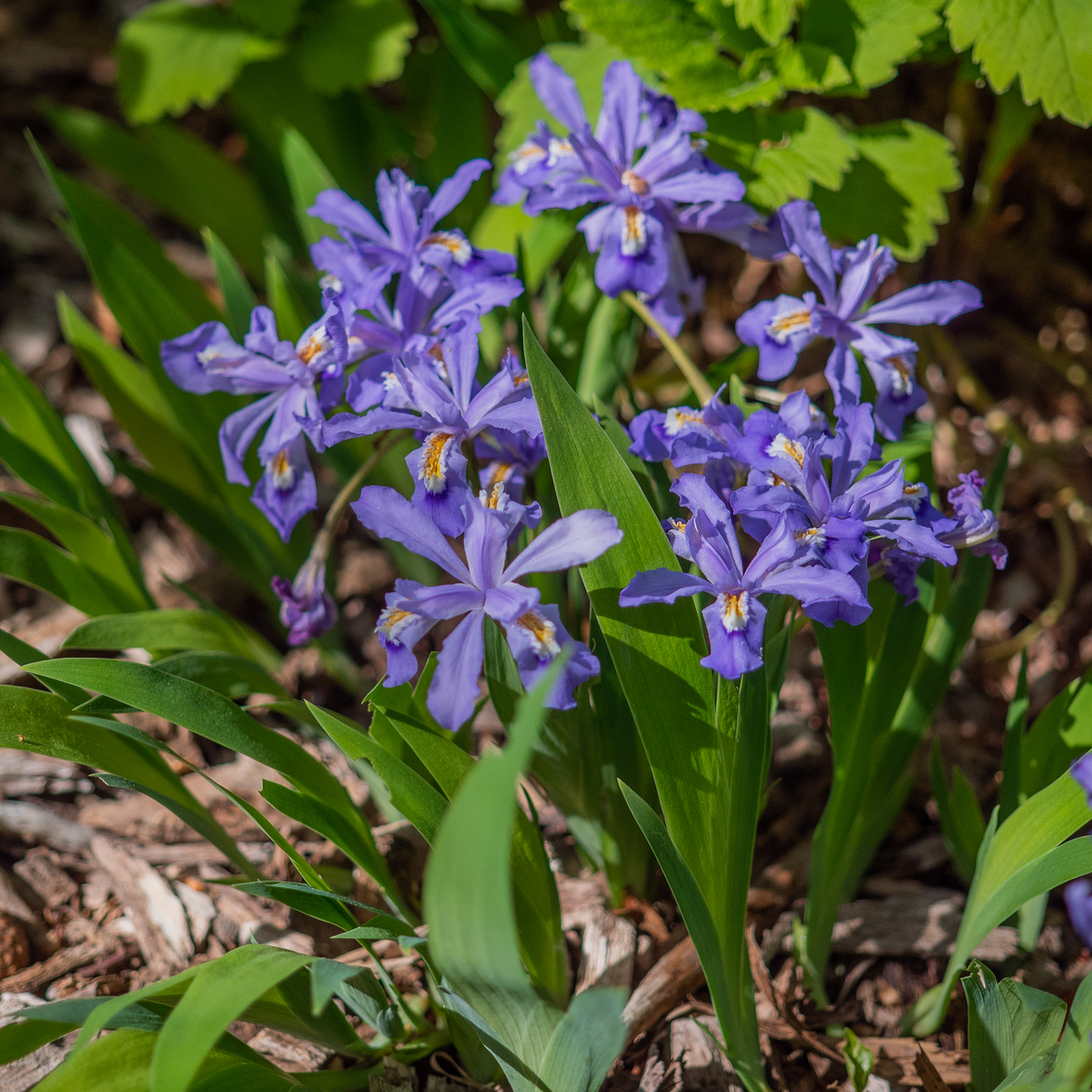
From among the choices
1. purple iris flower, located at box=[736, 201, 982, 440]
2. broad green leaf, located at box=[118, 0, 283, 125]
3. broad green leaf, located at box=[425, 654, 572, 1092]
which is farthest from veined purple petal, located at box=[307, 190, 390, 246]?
broad green leaf, located at box=[118, 0, 283, 125]

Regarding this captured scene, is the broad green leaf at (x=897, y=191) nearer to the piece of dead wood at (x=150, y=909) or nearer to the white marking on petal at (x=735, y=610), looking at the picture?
the white marking on petal at (x=735, y=610)

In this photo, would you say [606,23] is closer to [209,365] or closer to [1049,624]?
[209,365]

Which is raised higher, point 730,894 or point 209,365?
point 209,365

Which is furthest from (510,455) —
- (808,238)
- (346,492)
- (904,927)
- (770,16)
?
(904,927)

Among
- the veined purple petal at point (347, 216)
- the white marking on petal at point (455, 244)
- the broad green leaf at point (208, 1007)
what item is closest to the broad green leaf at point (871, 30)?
the white marking on petal at point (455, 244)

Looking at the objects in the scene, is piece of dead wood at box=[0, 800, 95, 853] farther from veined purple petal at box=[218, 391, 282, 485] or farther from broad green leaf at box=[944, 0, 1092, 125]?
broad green leaf at box=[944, 0, 1092, 125]

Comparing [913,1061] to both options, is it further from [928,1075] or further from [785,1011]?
[785,1011]

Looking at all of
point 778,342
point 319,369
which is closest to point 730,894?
point 778,342
